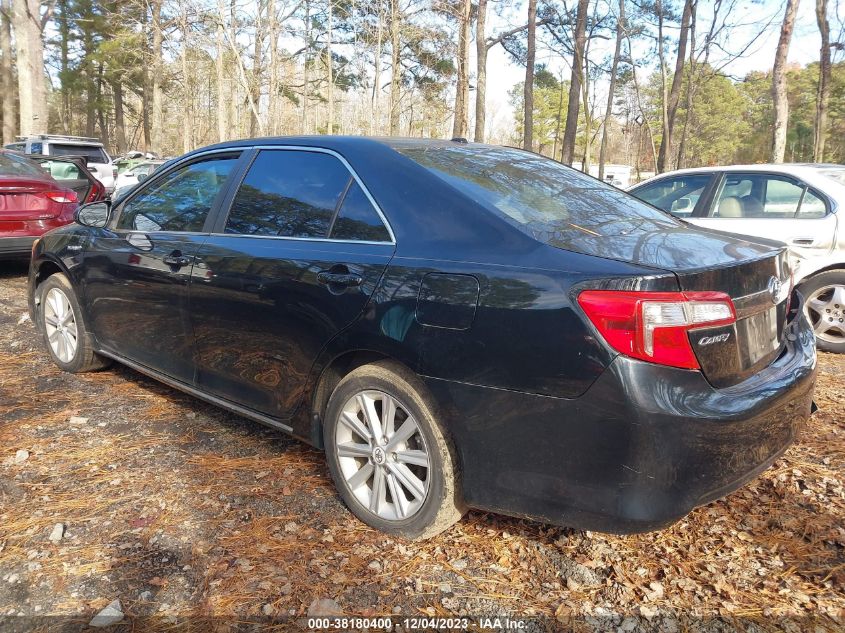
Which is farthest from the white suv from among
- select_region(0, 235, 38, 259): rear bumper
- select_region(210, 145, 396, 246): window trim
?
select_region(210, 145, 396, 246): window trim

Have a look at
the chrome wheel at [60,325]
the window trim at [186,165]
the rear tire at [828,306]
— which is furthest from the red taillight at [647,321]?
the rear tire at [828,306]

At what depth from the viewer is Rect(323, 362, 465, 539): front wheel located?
2.34 metres

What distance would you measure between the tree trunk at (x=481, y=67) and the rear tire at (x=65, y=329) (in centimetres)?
1903

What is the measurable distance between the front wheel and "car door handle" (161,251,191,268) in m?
1.22

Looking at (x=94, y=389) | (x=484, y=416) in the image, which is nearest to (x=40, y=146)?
(x=94, y=389)

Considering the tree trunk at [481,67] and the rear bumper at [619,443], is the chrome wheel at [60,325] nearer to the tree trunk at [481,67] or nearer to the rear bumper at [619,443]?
the rear bumper at [619,443]

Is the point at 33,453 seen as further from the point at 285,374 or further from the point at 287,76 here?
the point at 287,76

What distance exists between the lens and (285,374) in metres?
2.84

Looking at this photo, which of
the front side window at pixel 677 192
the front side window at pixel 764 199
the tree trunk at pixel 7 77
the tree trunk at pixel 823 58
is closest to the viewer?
the front side window at pixel 764 199

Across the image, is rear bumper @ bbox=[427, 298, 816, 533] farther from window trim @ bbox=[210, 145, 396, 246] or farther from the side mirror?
the side mirror

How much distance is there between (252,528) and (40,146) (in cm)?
1527

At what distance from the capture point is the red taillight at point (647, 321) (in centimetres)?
193

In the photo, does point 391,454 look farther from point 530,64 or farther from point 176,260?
point 530,64

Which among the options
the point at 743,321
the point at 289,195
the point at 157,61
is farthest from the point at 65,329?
the point at 157,61
